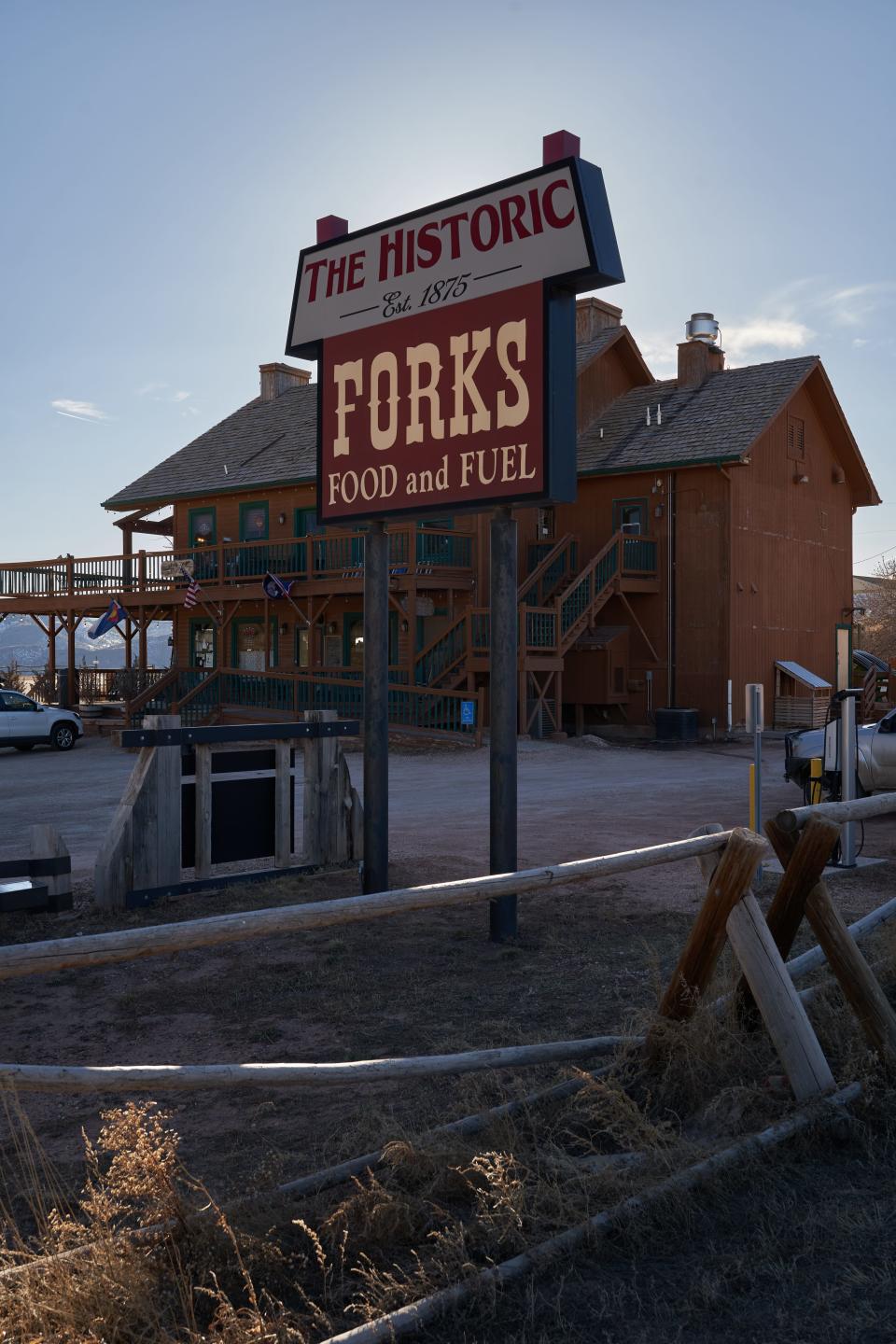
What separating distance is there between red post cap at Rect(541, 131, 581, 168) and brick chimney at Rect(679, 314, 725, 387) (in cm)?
2612

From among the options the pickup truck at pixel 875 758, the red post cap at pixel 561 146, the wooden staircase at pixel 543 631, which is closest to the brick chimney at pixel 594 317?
the wooden staircase at pixel 543 631

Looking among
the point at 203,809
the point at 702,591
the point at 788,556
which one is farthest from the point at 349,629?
the point at 203,809

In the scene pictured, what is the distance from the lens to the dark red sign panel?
8359mm

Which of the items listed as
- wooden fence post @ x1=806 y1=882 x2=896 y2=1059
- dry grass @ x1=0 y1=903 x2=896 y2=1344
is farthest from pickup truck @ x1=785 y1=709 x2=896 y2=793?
dry grass @ x1=0 y1=903 x2=896 y2=1344

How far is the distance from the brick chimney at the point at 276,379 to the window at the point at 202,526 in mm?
5617

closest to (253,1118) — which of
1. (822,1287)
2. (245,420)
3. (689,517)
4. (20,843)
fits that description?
(822,1287)

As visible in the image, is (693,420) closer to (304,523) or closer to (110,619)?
(304,523)

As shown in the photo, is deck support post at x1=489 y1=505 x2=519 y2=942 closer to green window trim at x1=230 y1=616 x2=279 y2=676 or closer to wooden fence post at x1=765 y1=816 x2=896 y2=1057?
wooden fence post at x1=765 y1=816 x2=896 y2=1057

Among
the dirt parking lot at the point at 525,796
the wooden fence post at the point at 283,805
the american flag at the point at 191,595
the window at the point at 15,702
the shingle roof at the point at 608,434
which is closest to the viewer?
the wooden fence post at the point at 283,805

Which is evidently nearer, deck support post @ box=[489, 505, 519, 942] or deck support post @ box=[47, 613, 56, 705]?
deck support post @ box=[489, 505, 519, 942]

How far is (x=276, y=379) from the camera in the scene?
41.4 meters

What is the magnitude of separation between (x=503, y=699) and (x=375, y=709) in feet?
4.82

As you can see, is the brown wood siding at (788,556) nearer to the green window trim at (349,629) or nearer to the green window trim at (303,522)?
the green window trim at (349,629)

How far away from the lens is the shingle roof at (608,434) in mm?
Result: 30328
